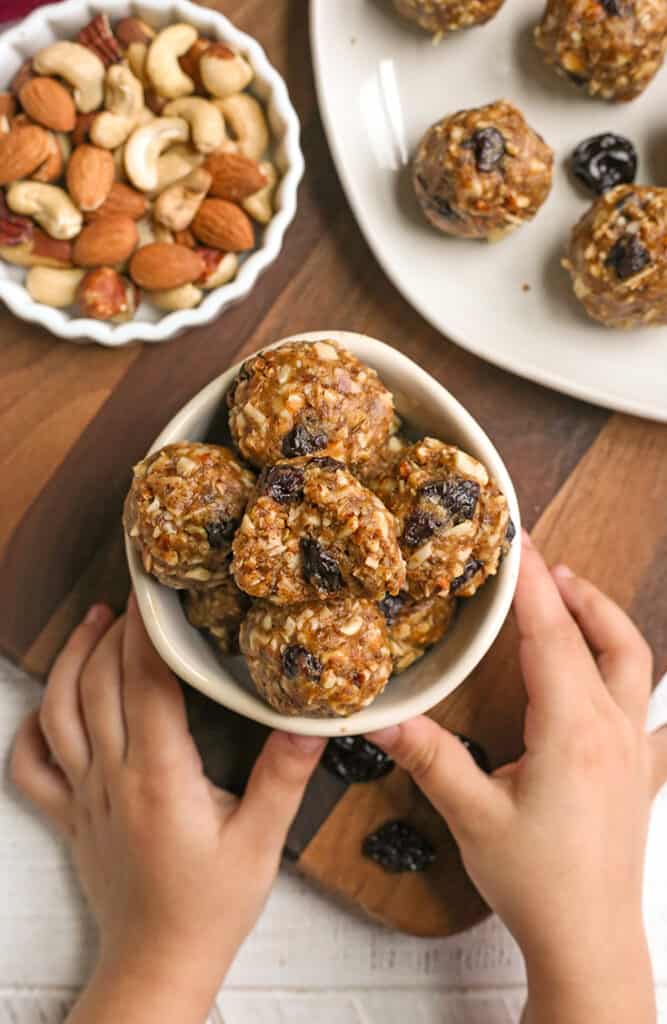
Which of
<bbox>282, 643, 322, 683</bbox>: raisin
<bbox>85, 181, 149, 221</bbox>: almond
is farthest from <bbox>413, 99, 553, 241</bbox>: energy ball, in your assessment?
<bbox>282, 643, 322, 683</bbox>: raisin

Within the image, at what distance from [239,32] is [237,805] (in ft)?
2.87

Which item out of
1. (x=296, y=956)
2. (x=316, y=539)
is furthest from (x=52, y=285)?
(x=296, y=956)

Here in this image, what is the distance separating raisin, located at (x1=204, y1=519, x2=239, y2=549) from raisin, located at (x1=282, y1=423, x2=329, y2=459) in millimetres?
72

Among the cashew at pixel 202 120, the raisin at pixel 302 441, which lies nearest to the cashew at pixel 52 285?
the cashew at pixel 202 120

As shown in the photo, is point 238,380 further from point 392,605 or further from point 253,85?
point 253,85

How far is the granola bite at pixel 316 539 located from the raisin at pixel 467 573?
8cm

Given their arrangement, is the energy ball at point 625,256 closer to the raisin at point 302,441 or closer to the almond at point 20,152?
the raisin at point 302,441

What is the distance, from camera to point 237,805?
3.73ft

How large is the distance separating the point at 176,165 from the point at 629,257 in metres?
0.52

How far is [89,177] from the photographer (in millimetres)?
1132

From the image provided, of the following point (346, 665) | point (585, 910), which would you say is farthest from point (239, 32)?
point (585, 910)

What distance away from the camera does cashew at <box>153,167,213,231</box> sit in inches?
45.0

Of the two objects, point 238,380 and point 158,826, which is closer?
point 238,380

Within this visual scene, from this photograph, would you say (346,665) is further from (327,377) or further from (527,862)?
(527,862)
